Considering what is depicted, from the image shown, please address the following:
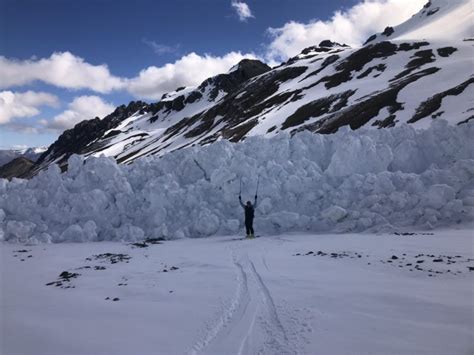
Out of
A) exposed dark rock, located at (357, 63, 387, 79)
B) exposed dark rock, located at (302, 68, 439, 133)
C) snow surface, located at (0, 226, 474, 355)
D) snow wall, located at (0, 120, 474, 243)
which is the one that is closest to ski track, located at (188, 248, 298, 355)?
snow surface, located at (0, 226, 474, 355)

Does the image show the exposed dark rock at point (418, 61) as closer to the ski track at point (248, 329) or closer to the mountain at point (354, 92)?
the mountain at point (354, 92)

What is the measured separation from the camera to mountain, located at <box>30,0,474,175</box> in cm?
4425

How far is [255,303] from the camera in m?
7.61

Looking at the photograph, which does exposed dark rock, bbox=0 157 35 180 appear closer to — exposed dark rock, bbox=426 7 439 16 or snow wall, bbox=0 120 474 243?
exposed dark rock, bbox=426 7 439 16

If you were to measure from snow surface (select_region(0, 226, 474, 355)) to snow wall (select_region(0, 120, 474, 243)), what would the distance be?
333 centimetres

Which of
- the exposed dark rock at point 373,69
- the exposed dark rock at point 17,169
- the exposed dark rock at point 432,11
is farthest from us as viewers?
the exposed dark rock at point 17,169

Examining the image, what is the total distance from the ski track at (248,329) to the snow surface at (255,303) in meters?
0.02

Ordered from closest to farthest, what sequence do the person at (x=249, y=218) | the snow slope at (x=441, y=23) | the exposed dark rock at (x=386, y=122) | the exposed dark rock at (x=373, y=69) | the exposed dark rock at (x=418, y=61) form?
the person at (x=249, y=218) < the exposed dark rock at (x=386, y=122) < the exposed dark rock at (x=418, y=61) < the exposed dark rock at (x=373, y=69) < the snow slope at (x=441, y=23)

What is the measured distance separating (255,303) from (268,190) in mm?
10993

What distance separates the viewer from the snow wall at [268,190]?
15.8 meters

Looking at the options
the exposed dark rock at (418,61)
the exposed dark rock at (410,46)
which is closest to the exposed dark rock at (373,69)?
the exposed dark rock at (418,61)

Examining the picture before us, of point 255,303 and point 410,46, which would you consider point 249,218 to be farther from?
point 410,46

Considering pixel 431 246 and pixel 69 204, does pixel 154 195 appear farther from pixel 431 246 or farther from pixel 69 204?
pixel 431 246

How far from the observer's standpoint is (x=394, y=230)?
48.2ft
